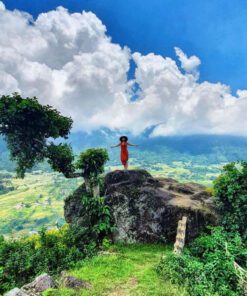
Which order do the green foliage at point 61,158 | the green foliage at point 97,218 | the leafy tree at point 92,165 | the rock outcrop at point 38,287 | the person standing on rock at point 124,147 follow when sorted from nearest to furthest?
the rock outcrop at point 38,287 → the green foliage at point 97,218 → the leafy tree at point 92,165 → the green foliage at point 61,158 → the person standing on rock at point 124,147

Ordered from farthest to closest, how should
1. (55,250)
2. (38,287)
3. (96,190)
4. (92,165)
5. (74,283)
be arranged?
(92,165)
(96,190)
(55,250)
(74,283)
(38,287)

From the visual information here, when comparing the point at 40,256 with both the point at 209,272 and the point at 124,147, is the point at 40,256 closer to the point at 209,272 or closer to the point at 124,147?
the point at 209,272

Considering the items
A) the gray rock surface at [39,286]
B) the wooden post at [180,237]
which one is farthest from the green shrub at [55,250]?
the wooden post at [180,237]

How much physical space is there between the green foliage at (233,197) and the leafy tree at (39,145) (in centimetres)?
968

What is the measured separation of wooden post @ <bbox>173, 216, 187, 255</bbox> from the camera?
17.7m

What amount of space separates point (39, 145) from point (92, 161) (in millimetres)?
5321

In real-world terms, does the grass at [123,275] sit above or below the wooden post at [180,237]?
below

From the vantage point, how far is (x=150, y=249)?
20.2m

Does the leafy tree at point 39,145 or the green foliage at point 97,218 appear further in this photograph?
the leafy tree at point 39,145

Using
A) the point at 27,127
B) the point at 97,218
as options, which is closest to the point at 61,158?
the point at 27,127

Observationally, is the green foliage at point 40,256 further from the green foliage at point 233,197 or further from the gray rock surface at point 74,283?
the green foliage at point 233,197

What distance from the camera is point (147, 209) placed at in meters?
22.4

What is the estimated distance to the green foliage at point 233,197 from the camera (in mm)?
20688

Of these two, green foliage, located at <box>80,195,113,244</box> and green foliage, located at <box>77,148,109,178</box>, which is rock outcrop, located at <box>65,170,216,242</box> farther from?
green foliage, located at <box>77,148,109,178</box>
